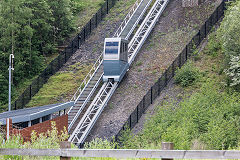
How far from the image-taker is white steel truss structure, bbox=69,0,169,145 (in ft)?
87.8

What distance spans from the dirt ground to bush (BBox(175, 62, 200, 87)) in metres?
0.91

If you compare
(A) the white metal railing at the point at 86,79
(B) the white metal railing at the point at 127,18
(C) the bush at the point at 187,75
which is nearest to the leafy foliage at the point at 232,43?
(C) the bush at the point at 187,75

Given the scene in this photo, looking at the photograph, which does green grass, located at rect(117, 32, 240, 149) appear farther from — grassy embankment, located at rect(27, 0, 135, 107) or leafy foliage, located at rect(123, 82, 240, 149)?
grassy embankment, located at rect(27, 0, 135, 107)

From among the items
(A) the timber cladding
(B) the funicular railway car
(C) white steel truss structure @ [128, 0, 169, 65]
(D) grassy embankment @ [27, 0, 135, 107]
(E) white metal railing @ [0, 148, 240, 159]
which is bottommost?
(A) the timber cladding

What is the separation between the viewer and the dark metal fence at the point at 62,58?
32.1 m

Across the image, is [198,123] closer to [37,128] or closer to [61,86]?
[37,128]

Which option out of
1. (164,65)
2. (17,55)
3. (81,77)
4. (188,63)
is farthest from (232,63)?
(17,55)

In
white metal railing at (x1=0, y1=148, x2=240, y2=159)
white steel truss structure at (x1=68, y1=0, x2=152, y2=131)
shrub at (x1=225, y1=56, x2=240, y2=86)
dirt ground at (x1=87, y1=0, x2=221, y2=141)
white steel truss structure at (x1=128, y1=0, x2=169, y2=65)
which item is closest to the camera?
white metal railing at (x1=0, y1=148, x2=240, y2=159)

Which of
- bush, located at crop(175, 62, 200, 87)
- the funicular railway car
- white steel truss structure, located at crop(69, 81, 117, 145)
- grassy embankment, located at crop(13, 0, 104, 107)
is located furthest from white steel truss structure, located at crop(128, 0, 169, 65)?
grassy embankment, located at crop(13, 0, 104, 107)

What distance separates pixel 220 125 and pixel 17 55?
19.7 meters

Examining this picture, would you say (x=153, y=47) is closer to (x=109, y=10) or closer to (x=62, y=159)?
(x=109, y=10)

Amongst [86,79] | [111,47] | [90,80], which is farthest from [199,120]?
[86,79]

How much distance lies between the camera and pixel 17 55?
35062 mm

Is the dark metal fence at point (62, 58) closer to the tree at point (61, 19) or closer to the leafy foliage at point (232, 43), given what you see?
the tree at point (61, 19)
